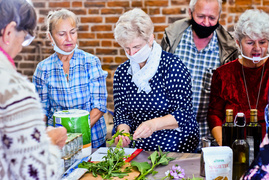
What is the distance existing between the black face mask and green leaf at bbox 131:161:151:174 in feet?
3.41

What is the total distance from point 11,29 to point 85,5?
252 centimetres

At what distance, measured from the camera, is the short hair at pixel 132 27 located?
178cm

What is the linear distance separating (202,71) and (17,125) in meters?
1.55

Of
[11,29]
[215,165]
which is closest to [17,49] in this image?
[11,29]

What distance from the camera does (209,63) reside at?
2.18 m

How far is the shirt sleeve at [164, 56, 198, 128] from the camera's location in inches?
71.2

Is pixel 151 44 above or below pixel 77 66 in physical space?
above

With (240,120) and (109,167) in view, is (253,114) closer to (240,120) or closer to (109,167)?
(240,120)

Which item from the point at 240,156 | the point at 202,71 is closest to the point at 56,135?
the point at 240,156

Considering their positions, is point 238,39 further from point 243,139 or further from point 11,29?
point 11,29

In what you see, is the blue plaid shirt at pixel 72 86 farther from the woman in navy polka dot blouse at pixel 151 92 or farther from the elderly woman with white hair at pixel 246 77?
the elderly woman with white hair at pixel 246 77

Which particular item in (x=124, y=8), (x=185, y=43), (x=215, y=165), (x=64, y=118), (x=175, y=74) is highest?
A: (x=124, y=8)

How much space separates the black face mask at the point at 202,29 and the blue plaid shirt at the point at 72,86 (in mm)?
686

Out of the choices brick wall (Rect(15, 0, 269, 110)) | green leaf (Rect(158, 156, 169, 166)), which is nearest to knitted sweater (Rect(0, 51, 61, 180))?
green leaf (Rect(158, 156, 169, 166))
